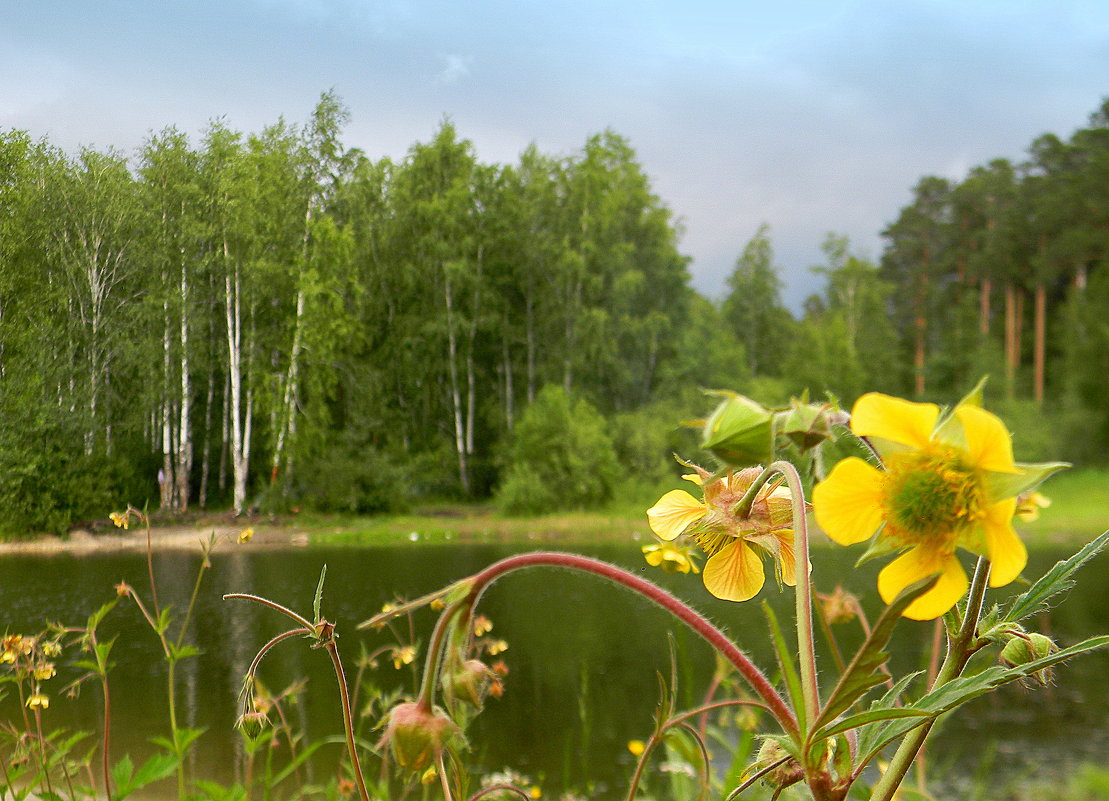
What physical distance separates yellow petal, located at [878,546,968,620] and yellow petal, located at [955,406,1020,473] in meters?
0.04

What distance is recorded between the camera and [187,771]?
6.55 ft

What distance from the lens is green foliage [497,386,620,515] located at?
4.82m

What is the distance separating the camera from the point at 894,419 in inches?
11.3

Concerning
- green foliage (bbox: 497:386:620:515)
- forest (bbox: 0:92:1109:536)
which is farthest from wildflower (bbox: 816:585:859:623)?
green foliage (bbox: 497:386:620:515)

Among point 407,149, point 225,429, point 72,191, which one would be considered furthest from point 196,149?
point 407,149

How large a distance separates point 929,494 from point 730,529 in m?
0.10

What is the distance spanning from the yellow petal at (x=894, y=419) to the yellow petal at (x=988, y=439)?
2 centimetres

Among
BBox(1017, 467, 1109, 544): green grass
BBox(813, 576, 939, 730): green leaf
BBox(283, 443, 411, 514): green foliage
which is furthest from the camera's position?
BBox(1017, 467, 1109, 544): green grass

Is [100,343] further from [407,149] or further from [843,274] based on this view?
[843,274]

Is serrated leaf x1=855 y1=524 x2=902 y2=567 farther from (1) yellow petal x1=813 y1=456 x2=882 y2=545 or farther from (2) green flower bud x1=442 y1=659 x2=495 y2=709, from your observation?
(2) green flower bud x1=442 y1=659 x2=495 y2=709

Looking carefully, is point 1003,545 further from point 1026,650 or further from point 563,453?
point 563,453

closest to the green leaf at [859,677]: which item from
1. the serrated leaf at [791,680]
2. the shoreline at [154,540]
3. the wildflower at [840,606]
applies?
the serrated leaf at [791,680]

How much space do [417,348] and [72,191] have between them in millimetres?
1773

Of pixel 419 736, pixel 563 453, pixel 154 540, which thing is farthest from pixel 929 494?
pixel 563 453
